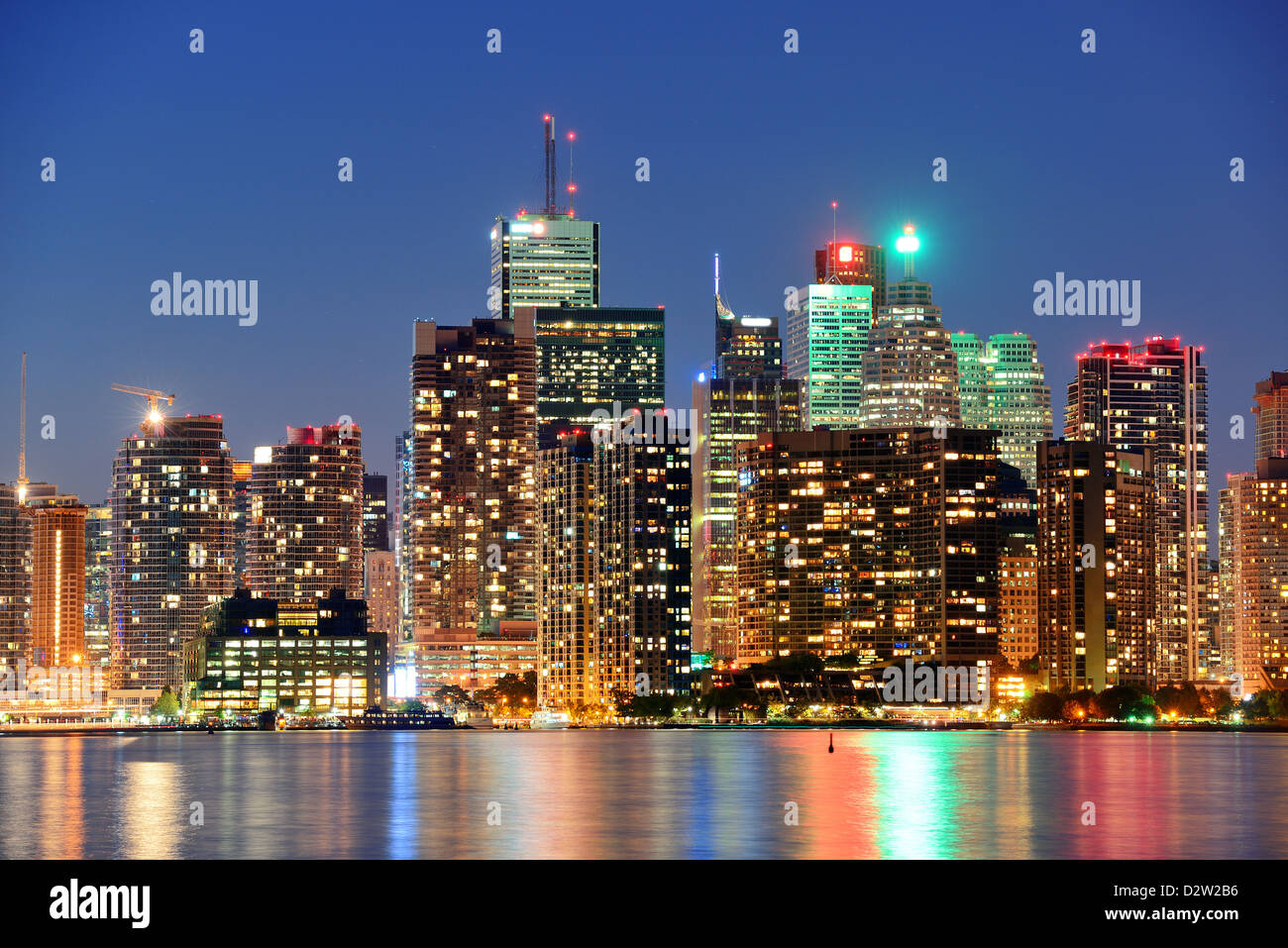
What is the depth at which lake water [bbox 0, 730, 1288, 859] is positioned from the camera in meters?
75.4

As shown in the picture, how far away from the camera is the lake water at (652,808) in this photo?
75.4m

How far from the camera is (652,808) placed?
325 ft

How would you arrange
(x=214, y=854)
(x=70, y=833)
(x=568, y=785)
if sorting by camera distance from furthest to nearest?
1. (x=568, y=785)
2. (x=70, y=833)
3. (x=214, y=854)

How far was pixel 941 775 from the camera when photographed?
447ft

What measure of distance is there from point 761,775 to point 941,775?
44.9 feet

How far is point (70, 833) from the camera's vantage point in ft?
274

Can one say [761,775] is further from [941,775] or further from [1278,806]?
[1278,806]
